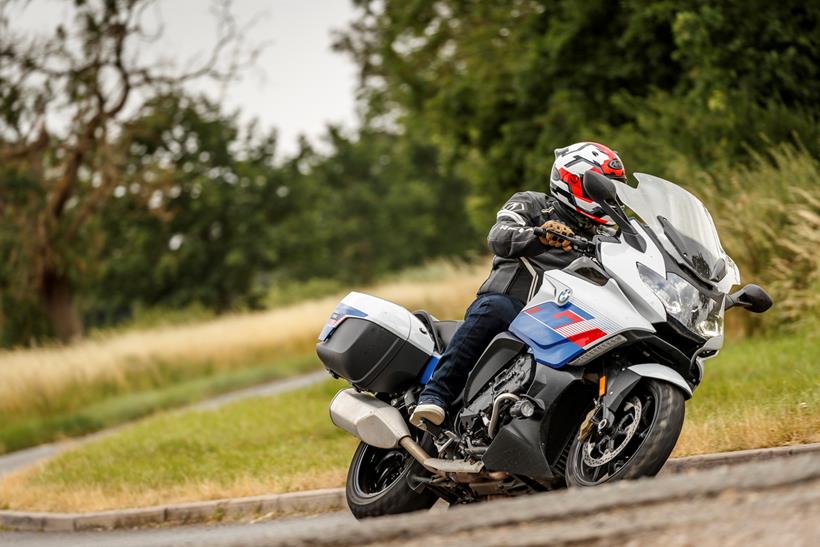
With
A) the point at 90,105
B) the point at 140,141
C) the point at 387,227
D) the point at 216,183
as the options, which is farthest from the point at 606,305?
the point at 387,227

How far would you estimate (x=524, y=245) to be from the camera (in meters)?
6.21

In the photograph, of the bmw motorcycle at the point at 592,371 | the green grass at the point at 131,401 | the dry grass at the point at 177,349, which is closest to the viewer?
the bmw motorcycle at the point at 592,371

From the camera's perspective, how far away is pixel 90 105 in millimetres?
31094

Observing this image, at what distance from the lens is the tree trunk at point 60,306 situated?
110 feet

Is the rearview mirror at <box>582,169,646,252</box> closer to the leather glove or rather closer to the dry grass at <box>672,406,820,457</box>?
the leather glove

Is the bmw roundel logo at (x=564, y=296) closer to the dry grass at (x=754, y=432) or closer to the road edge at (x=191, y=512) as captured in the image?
the road edge at (x=191, y=512)

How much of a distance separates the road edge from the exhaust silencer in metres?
1.43

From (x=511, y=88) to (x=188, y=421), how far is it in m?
10.5

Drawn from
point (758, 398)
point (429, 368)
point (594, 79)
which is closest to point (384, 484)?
point (429, 368)

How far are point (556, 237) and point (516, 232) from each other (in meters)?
0.21

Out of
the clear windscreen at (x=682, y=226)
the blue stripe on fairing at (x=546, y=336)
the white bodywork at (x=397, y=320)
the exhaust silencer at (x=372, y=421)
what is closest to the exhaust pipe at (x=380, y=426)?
the exhaust silencer at (x=372, y=421)

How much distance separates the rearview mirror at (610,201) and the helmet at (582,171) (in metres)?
0.24

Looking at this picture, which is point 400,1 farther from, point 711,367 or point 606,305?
point 606,305

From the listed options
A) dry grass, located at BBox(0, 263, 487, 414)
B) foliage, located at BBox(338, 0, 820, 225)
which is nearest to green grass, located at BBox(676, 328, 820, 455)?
foliage, located at BBox(338, 0, 820, 225)
